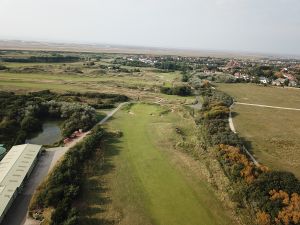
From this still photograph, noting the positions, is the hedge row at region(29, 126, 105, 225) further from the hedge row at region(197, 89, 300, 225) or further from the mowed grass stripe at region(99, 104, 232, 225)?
the hedge row at region(197, 89, 300, 225)

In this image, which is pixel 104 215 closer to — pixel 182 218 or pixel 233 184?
pixel 182 218

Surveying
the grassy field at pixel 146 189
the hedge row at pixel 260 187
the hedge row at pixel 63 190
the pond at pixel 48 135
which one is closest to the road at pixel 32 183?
the hedge row at pixel 63 190

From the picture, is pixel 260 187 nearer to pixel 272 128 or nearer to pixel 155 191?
pixel 155 191

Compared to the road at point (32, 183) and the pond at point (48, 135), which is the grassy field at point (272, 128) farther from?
the pond at point (48, 135)

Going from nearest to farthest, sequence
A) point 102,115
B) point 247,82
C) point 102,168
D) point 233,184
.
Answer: point 233,184
point 102,168
point 102,115
point 247,82

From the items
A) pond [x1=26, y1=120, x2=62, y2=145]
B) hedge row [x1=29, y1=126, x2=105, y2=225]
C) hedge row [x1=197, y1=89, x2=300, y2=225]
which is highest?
hedge row [x1=197, y1=89, x2=300, y2=225]

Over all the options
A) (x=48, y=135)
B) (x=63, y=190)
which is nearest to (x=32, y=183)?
(x=63, y=190)

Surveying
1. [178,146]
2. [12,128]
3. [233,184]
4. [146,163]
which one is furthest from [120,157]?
[12,128]

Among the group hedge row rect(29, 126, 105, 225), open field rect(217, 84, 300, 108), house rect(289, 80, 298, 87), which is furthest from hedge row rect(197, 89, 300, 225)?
house rect(289, 80, 298, 87)
